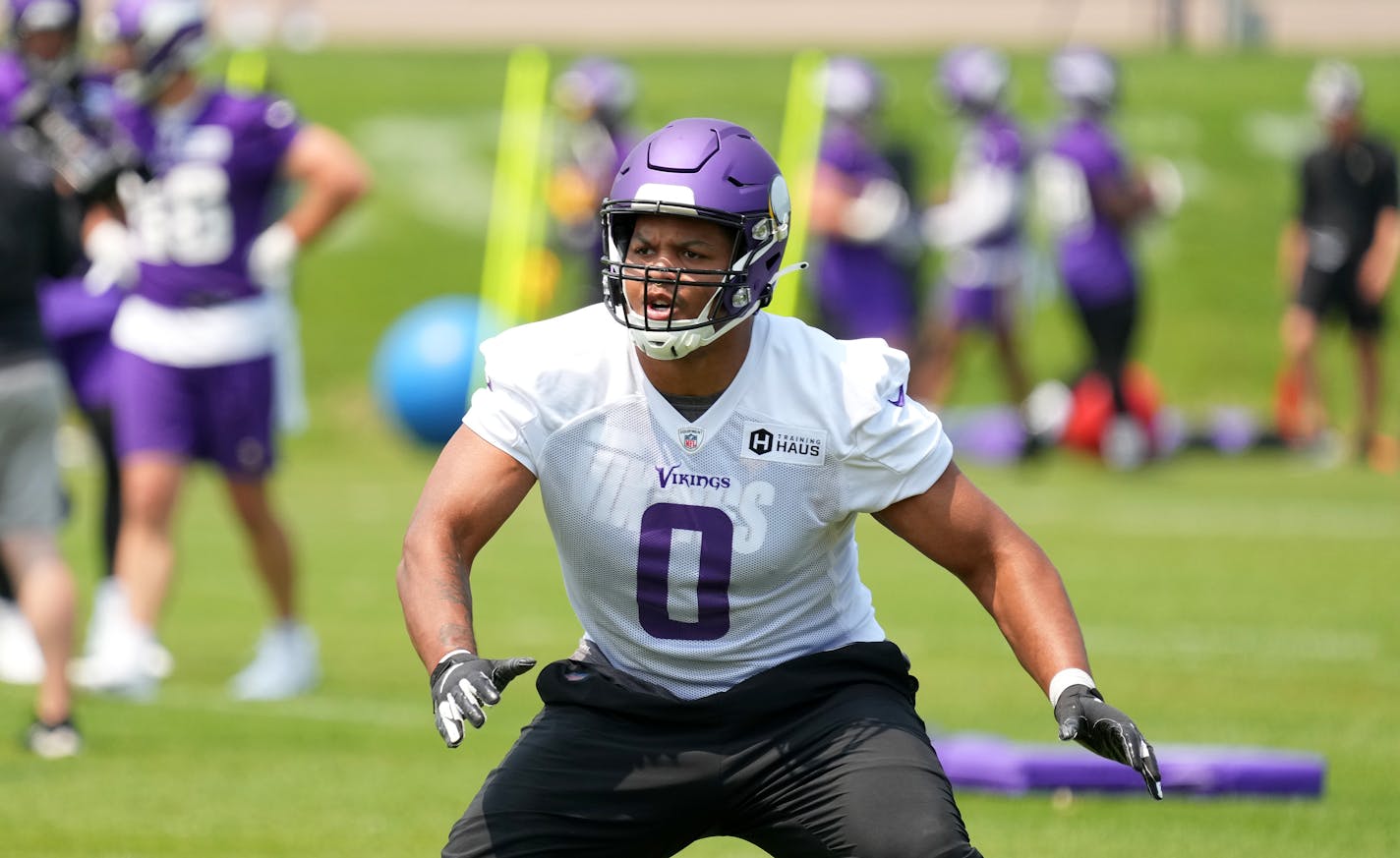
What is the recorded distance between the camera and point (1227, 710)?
8.09 meters

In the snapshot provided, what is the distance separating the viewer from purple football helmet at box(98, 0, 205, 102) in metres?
8.32

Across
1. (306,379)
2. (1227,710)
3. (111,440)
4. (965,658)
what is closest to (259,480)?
(111,440)

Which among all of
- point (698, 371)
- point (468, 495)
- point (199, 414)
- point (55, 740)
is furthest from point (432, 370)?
point (468, 495)

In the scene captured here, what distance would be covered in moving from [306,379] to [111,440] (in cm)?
1015

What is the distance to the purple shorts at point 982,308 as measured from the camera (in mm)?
16438

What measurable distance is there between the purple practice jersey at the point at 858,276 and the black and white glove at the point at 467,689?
42.0 ft

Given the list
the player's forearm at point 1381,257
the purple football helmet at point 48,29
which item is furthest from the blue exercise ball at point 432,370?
the purple football helmet at point 48,29

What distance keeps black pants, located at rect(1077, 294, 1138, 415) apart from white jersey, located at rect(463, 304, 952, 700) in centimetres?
1119

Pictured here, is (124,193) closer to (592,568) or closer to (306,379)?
(592,568)

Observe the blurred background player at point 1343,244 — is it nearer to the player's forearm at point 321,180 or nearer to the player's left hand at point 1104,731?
the player's forearm at point 321,180

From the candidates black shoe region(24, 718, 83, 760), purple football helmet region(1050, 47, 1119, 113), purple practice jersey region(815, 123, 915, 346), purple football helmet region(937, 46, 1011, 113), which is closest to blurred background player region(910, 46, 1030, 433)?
purple football helmet region(937, 46, 1011, 113)

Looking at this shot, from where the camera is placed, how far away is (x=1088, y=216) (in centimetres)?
1545

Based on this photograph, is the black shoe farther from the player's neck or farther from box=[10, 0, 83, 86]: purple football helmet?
the player's neck

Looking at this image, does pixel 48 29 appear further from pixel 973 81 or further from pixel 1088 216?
pixel 973 81
